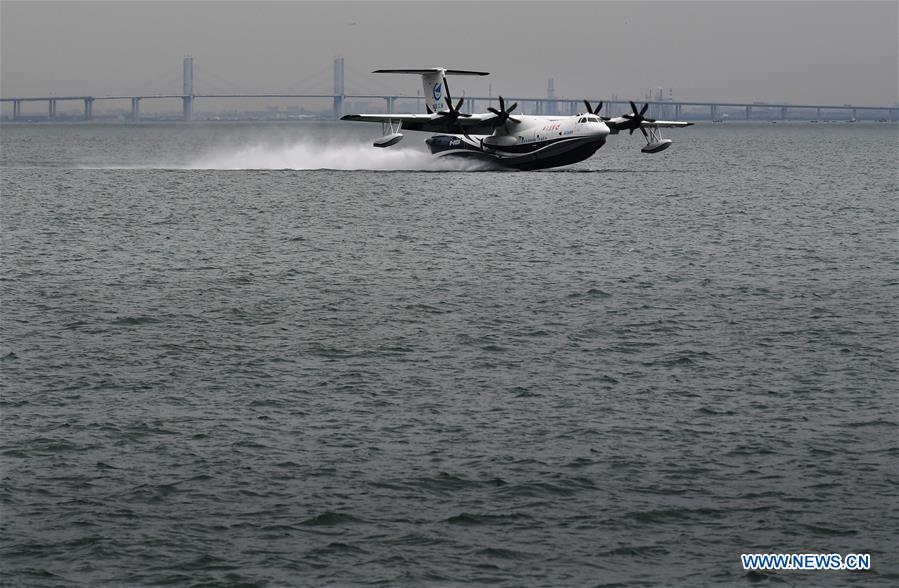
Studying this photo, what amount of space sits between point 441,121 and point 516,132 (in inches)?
208

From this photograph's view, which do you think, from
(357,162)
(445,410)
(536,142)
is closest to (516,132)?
(536,142)

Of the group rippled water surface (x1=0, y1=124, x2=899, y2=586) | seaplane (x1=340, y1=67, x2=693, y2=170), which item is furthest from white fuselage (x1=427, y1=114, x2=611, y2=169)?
rippled water surface (x1=0, y1=124, x2=899, y2=586)

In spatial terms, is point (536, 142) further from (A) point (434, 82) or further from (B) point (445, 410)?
(B) point (445, 410)

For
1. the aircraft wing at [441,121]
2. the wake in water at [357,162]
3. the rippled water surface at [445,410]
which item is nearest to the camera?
the rippled water surface at [445,410]

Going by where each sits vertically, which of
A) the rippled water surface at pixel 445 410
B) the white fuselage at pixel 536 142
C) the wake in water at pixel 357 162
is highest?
the white fuselage at pixel 536 142

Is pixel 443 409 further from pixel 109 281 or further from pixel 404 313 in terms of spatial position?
pixel 109 281

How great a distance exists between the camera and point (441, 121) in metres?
80.2

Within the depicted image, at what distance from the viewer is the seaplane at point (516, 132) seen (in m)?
74.7

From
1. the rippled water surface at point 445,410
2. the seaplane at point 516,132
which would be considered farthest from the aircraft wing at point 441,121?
the rippled water surface at point 445,410

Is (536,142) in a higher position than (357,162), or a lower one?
higher

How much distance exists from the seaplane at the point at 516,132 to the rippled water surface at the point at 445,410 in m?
26.1

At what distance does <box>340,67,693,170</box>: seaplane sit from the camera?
74.7 meters

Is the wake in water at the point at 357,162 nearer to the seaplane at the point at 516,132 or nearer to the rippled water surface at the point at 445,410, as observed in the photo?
the seaplane at the point at 516,132

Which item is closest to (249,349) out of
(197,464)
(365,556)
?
(197,464)
